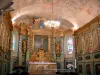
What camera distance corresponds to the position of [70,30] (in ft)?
59.1

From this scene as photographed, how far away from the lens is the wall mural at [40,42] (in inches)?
693

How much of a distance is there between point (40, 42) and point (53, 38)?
164cm

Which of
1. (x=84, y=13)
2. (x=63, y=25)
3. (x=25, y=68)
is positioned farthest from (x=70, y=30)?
(x=25, y=68)

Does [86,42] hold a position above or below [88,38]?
below

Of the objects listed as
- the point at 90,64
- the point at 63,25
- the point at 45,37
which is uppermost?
the point at 63,25

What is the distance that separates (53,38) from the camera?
59.4 ft

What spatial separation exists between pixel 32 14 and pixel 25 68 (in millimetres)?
6142

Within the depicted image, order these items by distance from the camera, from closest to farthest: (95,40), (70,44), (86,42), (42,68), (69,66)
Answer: (95,40), (86,42), (42,68), (69,66), (70,44)

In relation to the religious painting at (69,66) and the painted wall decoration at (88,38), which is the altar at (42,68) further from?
the painted wall decoration at (88,38)

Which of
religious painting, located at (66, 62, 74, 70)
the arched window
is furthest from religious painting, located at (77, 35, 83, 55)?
religious painting, located at (66, 62, 74, 70)

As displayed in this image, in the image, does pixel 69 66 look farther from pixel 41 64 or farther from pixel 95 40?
pixel 95 40

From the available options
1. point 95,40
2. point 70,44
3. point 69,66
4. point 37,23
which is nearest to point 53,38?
point 70,44

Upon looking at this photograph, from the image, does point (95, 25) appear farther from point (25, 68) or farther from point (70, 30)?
point (25, 68)

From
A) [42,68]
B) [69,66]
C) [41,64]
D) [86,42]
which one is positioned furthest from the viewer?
[69,66]
